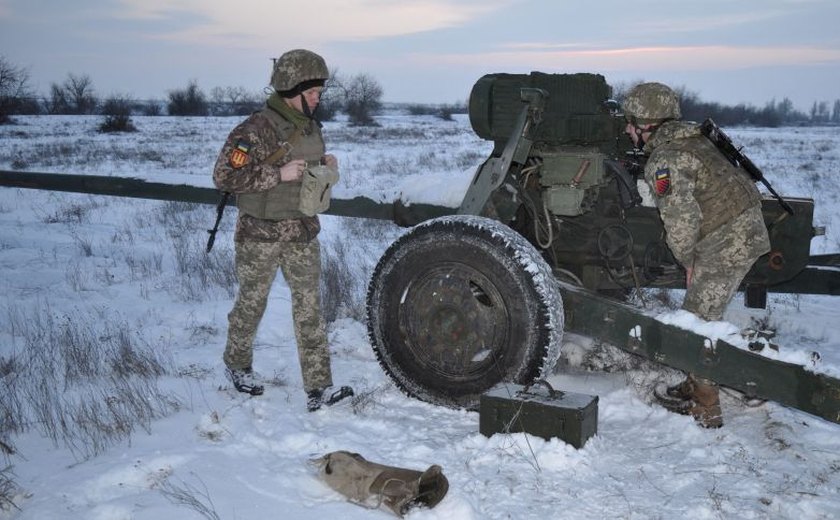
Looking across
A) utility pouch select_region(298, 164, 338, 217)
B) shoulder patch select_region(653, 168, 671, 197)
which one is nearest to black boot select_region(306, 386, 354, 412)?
utility pouch select_region(298, 164, 338, 217)

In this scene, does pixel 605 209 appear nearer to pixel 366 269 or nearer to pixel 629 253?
pixel 629 253

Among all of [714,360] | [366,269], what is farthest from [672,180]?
[366,269]

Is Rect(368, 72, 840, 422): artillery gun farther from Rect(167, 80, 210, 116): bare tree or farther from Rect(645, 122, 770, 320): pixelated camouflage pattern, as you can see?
Rect(167, 80, 210, 116): bare tree

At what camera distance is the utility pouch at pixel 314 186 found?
4.42 metres

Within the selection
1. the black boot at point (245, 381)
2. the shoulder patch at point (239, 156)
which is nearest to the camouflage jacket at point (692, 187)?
the shoulder patch at point (239, 156)

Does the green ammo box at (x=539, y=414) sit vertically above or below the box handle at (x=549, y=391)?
below

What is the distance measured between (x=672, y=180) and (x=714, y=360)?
3.69ft

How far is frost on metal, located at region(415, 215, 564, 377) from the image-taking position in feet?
13.3

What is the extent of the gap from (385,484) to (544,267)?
157 cm

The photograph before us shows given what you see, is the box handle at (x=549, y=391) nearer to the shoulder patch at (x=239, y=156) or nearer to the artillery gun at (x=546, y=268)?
the artillery gun at (x=546, y=268)

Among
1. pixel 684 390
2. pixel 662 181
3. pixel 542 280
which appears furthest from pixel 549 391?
pixel 662 181

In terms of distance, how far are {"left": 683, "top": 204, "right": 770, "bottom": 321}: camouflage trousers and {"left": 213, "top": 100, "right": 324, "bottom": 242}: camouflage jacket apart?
95.3 inches

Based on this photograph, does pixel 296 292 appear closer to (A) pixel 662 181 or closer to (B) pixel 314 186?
(B) pixel 314 186

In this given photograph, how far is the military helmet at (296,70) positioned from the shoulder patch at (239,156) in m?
0.48
